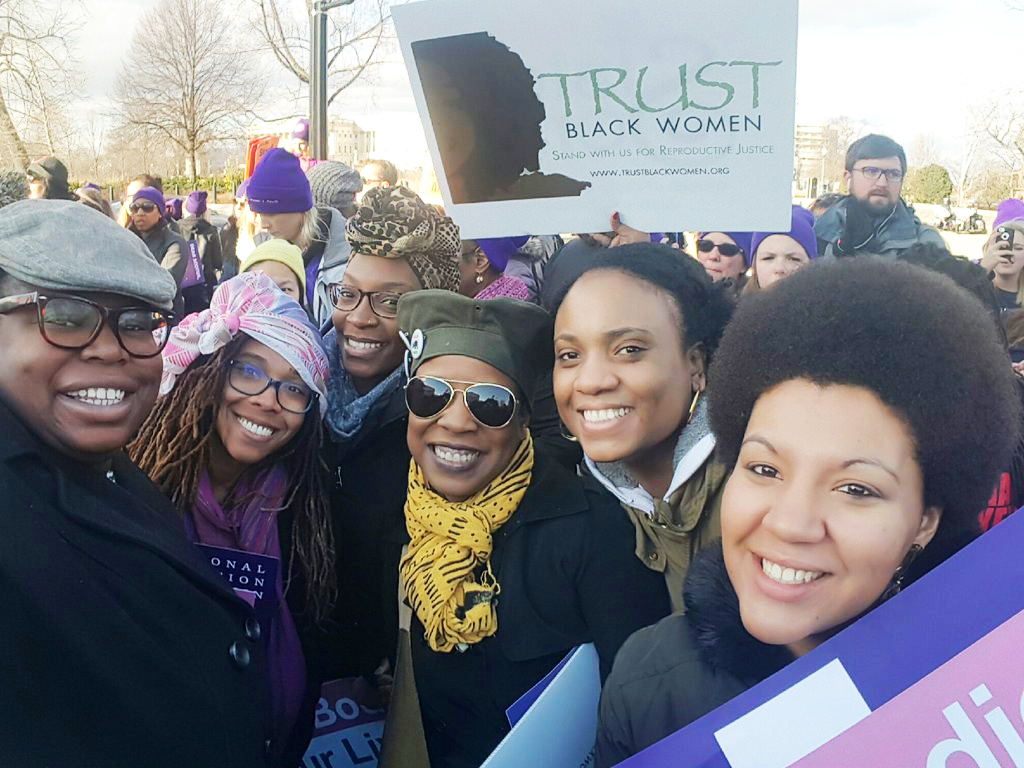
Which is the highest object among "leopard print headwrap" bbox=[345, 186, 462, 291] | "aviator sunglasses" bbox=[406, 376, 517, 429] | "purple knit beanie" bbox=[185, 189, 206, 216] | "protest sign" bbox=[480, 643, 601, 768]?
"leopard print headwrap" bbox=[345, 186, 462, 291]

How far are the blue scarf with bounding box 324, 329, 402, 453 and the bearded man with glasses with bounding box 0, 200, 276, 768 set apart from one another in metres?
0.86

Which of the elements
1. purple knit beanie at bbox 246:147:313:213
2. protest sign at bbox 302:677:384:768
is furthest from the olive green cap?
purple knit beanie at bbox 246:147:313:213

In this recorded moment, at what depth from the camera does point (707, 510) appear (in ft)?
6.71

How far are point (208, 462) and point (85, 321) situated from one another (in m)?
0.85

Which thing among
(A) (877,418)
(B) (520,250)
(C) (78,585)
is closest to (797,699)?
(A) (877,418)

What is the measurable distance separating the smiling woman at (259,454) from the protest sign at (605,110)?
0.70 metres

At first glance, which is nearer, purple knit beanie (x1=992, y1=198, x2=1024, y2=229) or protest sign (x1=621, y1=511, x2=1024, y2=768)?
protest sign (x1=621, y1=511, x2=1024, y2=768)

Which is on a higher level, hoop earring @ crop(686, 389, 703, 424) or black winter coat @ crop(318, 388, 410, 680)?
hoop earring @ crop(686, 389, 703, 424)

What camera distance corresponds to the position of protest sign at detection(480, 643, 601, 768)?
1.44 metres

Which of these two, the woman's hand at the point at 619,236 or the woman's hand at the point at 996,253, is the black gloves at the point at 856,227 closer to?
the woman's hand at the point at 996,253

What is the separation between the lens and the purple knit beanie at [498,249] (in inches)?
165

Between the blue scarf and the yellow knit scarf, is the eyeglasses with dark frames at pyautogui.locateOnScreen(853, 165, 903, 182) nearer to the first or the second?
the blue scarf

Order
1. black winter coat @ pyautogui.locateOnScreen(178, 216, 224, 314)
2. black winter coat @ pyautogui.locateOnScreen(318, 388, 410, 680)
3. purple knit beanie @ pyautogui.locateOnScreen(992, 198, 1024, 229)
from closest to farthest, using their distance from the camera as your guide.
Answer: black winter coat @ pyautogui.locateOnScreen(318, 388, 410, 680) → purple knit beanie @ pyautogui.locateOnScreen(992, 198, 1024, 229) → black winter coat @ pyautogui.locateOnScreen(178, 216, 224, 314)

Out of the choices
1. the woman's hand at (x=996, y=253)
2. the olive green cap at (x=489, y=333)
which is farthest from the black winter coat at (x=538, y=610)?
the woman's hand at (x=996, y=253)
